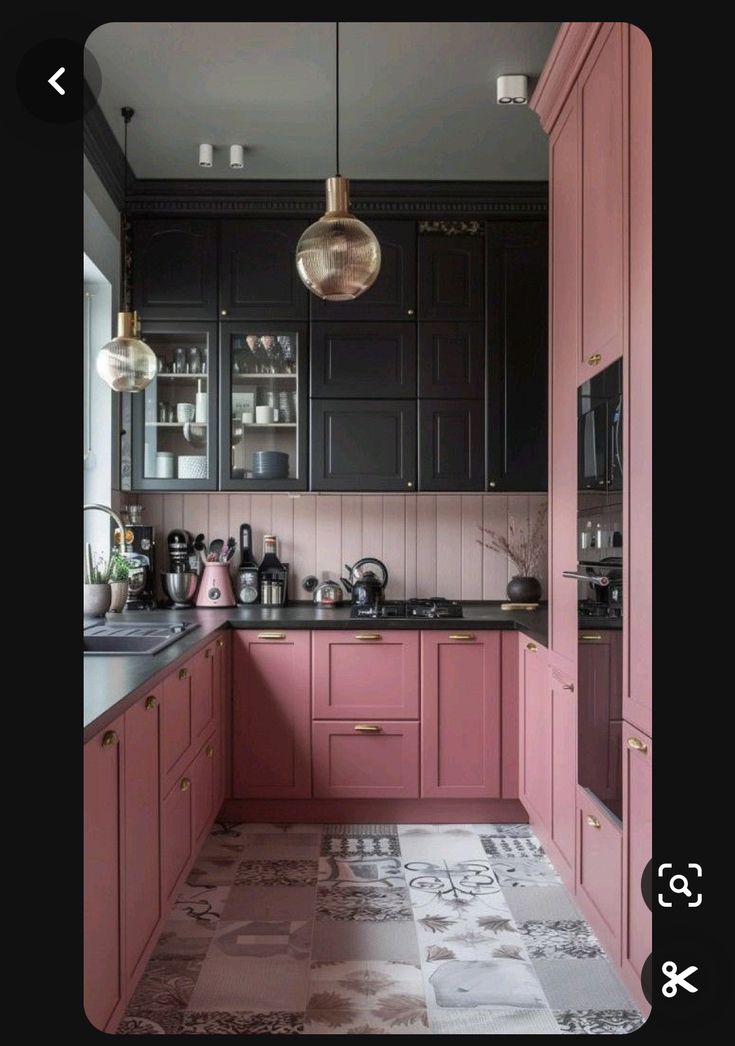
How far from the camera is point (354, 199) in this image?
3803 mm

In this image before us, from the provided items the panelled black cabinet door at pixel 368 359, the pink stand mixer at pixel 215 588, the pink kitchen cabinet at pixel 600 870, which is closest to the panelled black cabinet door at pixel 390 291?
the panelled black cabinet door at pixel 368 359

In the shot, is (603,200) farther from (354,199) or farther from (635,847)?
(354,199)

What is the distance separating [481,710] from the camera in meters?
3.41

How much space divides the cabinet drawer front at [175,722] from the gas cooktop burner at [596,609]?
113 centimetres

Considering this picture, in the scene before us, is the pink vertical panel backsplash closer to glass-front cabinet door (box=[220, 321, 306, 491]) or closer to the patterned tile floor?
glass-front cabinet door (box=[220, 321, 306, 491])

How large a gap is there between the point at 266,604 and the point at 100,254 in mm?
1629

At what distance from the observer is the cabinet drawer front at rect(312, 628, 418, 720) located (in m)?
3.41

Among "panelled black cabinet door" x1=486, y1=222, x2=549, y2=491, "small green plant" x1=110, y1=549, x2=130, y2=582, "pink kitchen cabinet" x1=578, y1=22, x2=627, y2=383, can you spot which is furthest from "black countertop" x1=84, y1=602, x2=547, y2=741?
"pink kitchen cabinet" x1=578, y1=22, x2=627, y2=383

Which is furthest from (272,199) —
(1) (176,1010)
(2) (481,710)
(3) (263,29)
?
(1) (176,1010)

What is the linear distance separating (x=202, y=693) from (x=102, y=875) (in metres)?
1.23

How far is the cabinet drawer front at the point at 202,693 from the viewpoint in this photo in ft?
9.03
